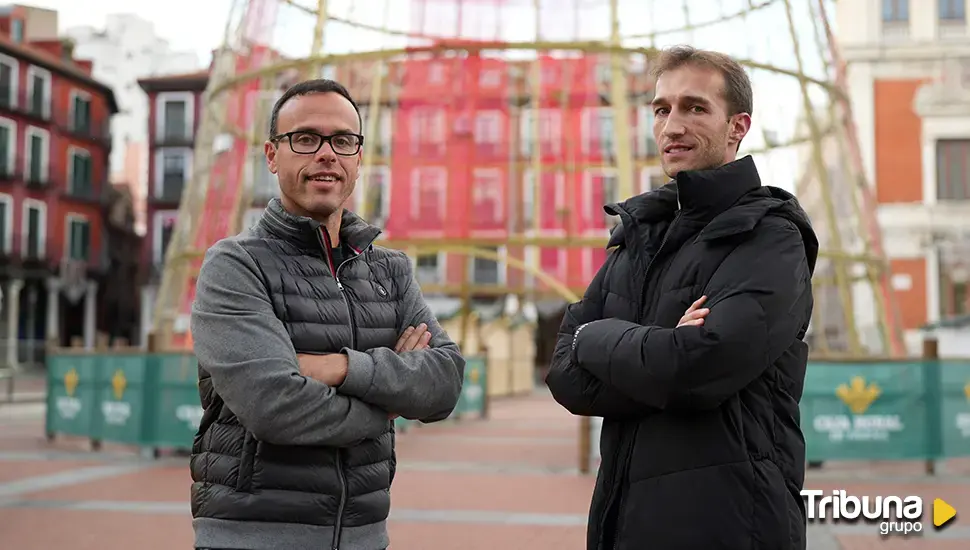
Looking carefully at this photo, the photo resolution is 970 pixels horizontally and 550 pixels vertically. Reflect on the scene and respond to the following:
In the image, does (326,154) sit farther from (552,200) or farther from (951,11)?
(951,11)

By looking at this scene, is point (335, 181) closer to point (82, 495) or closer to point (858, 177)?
point (82, 495)

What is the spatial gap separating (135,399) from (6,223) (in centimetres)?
2895

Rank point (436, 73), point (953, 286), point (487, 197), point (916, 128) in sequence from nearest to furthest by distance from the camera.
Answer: point (487, 197)
point (436, 73)
point (953, 286)
point (916, 128)

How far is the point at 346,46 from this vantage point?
45.0 ft

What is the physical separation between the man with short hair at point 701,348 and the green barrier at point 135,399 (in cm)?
836

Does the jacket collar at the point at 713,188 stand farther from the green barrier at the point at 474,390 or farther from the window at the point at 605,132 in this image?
the window at the point at 605,132

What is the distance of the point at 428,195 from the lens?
1523cm

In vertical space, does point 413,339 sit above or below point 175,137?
below

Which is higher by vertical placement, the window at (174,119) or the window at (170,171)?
the window at (174,119)

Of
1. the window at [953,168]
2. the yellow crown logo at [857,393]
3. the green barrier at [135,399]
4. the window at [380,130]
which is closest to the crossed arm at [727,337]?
the window at [380,130]

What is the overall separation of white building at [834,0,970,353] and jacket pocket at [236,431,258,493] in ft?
93.1

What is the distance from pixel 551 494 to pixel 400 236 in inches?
277

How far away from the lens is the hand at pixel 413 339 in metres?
2.62

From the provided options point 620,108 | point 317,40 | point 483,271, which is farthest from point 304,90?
point 483,271
